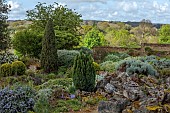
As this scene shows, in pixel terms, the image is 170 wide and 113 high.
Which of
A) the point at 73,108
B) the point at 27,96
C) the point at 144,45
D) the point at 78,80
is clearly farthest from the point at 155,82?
the point at 144,45

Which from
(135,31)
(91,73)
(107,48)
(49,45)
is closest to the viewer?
(91,73)

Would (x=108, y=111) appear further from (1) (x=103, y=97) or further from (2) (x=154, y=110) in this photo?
(1) (x=103, y=97)

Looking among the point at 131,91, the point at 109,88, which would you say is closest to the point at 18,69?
the point at 109,88

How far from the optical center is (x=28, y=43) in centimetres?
2258

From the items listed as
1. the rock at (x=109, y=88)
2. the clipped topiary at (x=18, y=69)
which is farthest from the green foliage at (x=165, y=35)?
the rock at (x=109, y=88)

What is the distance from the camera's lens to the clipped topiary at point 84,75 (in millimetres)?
9266

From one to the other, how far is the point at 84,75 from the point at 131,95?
6.10 ft

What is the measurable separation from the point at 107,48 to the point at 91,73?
1513 centimetres

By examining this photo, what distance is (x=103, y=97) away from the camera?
8.80 meters

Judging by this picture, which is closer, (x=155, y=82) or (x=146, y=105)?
(x=146, y=105)

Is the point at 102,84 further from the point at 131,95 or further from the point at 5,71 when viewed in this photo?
the point at 5,71

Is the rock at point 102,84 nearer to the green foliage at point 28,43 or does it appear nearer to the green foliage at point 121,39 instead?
the green foliage at point 28,43

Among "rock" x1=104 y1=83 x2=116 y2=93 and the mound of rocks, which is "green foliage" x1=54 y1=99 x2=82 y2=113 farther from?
"rock" x1=104 y1=83 x2=116 y2=93

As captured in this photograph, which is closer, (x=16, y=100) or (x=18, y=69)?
(x=16, y=100)
